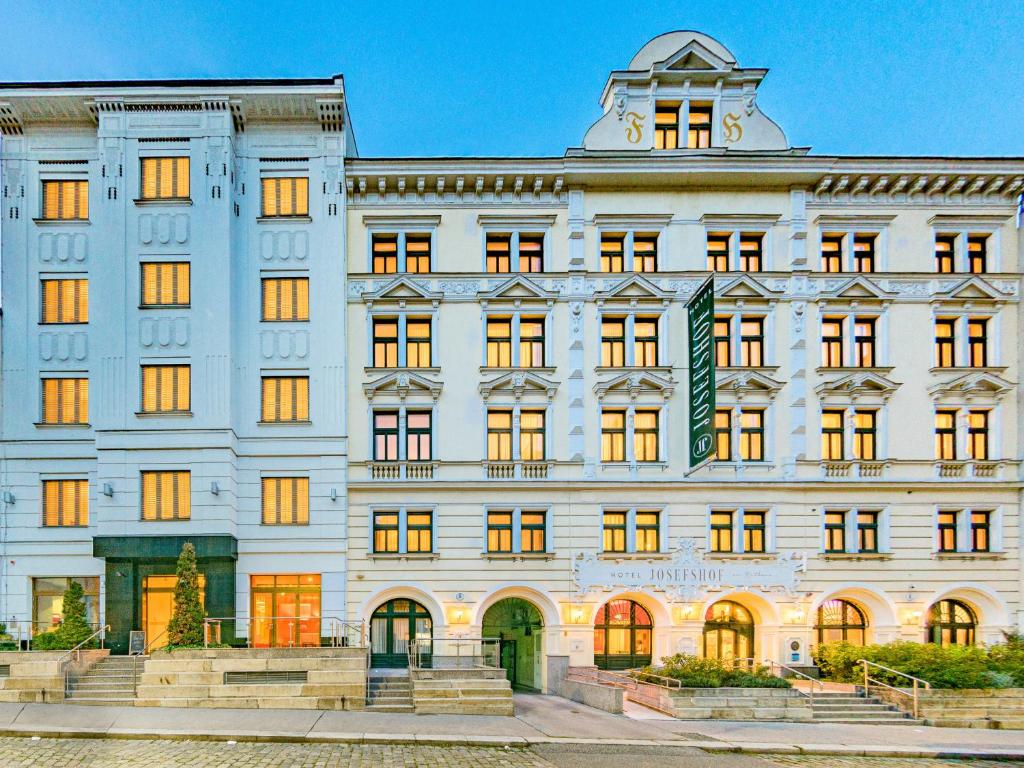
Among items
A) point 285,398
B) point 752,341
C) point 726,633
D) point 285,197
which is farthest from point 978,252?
point 285,398

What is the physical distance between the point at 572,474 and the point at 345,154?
13737mm

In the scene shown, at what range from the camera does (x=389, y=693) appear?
2283cm

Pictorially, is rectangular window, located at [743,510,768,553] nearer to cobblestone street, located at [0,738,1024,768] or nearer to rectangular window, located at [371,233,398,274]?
cobblestone street, located at [0,738,1024,768]

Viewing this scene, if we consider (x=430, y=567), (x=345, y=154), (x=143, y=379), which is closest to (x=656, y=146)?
(x=345, y=154)

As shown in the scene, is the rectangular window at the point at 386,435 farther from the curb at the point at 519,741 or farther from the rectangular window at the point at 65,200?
the curb at the point at 519,741

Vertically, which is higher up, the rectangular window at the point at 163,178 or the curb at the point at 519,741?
the rectangular window at the point at 163,178

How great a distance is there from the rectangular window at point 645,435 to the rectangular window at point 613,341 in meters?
2.02

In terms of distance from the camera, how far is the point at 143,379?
2772cm

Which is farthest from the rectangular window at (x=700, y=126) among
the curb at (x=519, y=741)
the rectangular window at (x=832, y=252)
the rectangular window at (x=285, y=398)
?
the curb at (x=519, y=741)

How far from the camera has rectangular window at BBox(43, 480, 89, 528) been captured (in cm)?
2784

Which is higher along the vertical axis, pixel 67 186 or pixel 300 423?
pixel 67 186

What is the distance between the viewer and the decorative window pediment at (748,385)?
95.1 ft

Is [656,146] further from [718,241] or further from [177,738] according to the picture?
[177,738]

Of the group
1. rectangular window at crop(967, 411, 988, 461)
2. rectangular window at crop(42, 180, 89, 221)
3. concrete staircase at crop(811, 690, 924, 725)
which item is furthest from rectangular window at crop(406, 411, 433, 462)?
rectangular window at crop(967, 411, 988, 461)
